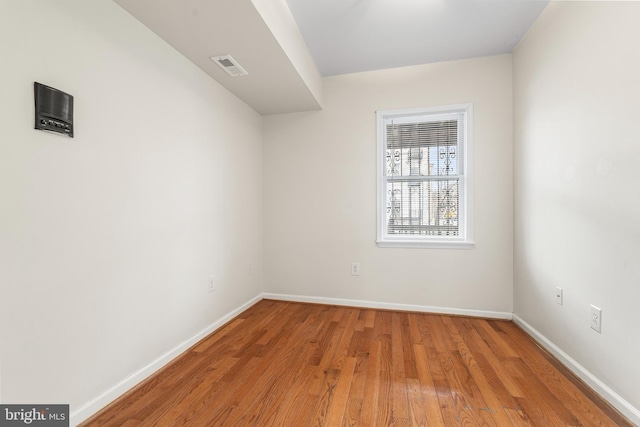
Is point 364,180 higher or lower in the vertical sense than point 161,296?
higher

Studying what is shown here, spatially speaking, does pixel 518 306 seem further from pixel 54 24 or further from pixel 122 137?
pixel 54 24

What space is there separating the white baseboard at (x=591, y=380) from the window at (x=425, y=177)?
3.10 ft

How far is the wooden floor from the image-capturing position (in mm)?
1363

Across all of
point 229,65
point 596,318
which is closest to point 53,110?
point 229,65

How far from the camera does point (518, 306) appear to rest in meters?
2.51

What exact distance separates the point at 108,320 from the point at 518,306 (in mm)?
3270

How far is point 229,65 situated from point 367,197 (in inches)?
72.2

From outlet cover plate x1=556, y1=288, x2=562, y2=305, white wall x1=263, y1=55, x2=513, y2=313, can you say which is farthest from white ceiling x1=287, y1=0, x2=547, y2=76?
outlet cover plate x1=556, y1=288, x2=562, y2=305

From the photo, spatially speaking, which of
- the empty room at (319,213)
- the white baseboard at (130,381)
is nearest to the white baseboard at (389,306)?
the empty room at (319,213)

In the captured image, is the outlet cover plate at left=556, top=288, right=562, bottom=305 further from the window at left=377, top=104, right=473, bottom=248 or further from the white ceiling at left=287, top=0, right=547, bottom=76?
the white ceiling at left=287, top=0, right=547, bottom=76

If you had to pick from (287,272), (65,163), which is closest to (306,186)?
(287,272)

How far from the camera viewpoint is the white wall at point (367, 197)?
2643 millimetres

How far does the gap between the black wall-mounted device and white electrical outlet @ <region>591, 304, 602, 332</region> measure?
3.05 m

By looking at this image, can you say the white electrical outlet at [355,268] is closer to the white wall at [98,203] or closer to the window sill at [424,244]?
the window sill at [424,244]
